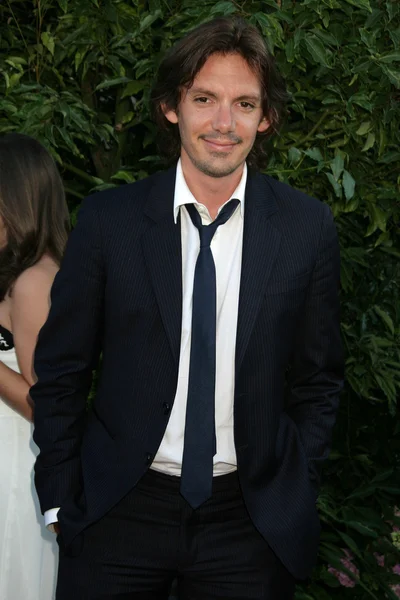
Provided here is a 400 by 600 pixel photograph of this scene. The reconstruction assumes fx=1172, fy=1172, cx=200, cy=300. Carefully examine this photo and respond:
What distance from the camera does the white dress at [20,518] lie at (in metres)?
3.63

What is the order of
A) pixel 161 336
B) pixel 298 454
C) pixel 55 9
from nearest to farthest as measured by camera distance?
pixel 161 336 < pixel 298 454 < pixel 55 9

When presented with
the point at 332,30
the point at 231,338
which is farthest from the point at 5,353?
the point at 332,30

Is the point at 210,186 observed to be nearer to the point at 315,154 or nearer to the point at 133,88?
the point at 315,154

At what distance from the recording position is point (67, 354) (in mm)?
3088

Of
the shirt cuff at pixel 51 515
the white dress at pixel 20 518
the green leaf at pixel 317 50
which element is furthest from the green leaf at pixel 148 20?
the shirt cuff at pixel 51 515

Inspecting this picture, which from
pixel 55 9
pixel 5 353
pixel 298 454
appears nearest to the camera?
pixel 298 454

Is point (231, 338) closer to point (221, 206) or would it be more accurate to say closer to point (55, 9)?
point (221, 206)

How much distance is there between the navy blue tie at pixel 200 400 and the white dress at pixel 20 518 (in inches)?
31.4

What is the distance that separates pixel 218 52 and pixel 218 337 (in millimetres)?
797

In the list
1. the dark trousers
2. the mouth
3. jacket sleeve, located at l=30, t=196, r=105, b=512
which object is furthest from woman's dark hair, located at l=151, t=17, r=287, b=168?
the dark trousers

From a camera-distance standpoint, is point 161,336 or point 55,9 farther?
point 55,9

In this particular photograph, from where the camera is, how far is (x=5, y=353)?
360cm

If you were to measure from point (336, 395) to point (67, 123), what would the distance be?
4.04 feet

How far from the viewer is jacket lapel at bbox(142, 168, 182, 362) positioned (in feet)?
9.86
